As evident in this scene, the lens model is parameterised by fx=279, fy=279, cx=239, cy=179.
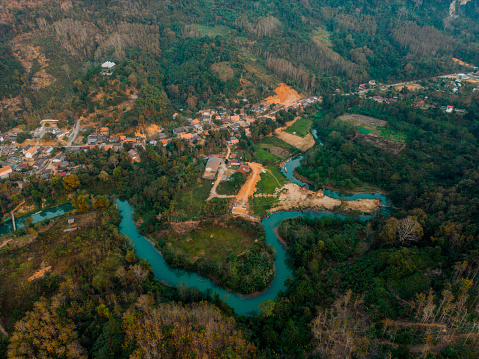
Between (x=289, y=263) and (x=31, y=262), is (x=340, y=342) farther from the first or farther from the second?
(x=31, y=262)

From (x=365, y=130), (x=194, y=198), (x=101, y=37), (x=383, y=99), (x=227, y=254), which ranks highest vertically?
(x=101, y=37)

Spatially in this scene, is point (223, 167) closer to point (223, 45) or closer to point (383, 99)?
point (383, 99)

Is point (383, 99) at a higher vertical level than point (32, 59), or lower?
lower

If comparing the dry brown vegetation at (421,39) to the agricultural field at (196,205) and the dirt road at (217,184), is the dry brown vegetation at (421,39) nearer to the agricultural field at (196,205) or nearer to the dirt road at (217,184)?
the dirt road at (217,184)

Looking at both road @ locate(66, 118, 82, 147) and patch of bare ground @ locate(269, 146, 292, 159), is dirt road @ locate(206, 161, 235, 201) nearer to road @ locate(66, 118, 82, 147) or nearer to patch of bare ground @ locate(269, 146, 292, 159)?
patch of bare ground @ locate(269, 146, 292, 159)

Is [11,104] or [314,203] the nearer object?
[314,203]

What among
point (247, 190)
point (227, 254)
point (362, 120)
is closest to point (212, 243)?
point (227, 254)

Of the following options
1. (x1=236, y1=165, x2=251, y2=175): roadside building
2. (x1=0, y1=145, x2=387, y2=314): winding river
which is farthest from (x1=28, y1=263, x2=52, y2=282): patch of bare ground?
(x1=236, y1=165, x2=251, y2=175): roadside building
